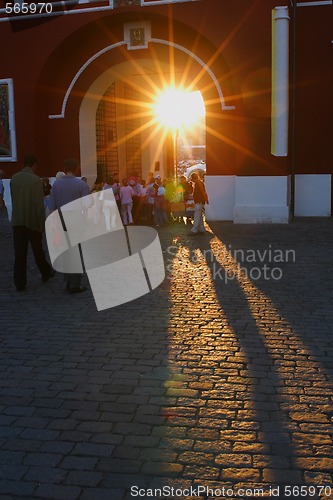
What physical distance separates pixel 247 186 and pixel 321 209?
2646 mm

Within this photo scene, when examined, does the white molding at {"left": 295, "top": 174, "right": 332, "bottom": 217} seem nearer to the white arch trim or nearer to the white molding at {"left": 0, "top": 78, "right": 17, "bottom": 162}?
the white arch trim

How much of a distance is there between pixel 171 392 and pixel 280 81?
12769 mm

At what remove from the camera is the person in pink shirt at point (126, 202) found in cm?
1545

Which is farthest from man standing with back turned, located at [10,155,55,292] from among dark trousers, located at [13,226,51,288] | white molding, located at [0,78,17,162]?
white molding, located at [0,78,17,162]

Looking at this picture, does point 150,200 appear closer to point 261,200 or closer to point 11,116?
point 261,200

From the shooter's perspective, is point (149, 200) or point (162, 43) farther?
point (162, 43)

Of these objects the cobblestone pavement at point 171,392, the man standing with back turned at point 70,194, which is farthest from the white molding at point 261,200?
the man standing with back turned at point 70,194

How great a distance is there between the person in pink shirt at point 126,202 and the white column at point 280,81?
13.5 feet

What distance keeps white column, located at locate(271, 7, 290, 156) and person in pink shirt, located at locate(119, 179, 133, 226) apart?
4116 mm

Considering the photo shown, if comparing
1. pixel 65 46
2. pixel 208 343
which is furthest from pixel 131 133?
pixel 208 343

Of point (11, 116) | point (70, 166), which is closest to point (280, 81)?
point (11, 116)

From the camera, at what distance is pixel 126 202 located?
15.5 meters

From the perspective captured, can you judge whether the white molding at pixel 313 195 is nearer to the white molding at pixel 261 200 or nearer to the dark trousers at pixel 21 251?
the white molding at pixel 261 200

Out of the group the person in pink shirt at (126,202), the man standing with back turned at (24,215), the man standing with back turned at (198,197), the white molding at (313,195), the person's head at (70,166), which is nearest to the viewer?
the person's head at (70,166)
